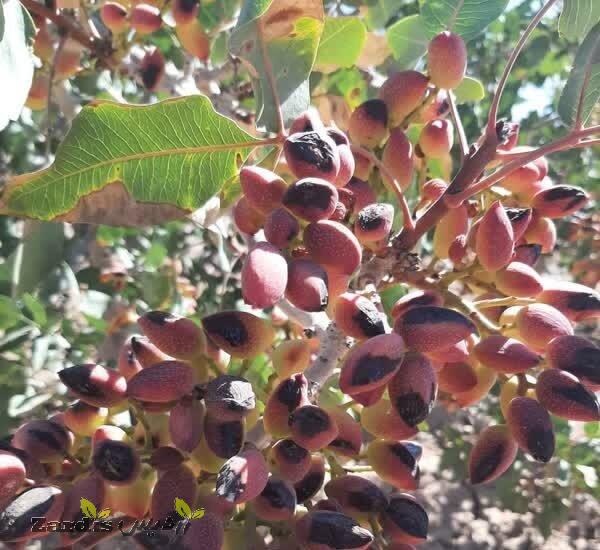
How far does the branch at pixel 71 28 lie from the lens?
3.73ft

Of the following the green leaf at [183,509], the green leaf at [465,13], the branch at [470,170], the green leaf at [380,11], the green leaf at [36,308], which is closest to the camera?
the green leaf at [183,509]

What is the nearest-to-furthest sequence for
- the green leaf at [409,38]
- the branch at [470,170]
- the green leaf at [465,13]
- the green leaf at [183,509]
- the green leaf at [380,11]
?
the green leaf at [183,509] → the branch at [470,170] → the green leaf at [465,13] → the green leaf at [409,38] → the green leaf at [380,11]

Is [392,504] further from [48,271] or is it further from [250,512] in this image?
[48,271]

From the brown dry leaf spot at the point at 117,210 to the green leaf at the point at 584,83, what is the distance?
460 mm

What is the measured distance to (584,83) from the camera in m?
0.76

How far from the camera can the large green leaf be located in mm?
750

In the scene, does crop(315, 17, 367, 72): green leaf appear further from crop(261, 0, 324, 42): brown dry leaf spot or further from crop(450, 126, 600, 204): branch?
crop(450, 126, 600, 204): branch

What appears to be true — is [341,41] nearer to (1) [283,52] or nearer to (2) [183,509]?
(1) [283,52]

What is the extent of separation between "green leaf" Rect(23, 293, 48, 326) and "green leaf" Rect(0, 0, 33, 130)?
567 mm

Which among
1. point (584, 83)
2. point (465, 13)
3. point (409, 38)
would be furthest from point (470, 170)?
point (409, 38)

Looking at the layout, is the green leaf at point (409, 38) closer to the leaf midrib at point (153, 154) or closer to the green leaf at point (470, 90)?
the green leaf at point (470, 90)

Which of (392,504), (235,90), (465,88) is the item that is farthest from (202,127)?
(235,90)

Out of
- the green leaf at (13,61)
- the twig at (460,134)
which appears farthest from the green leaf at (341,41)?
the green leaf at (13,61)

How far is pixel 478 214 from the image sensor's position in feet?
2.71
